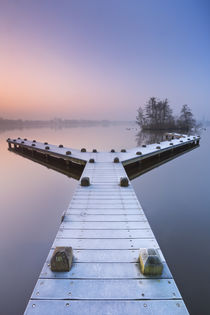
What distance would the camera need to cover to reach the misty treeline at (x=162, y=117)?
31459 millimetres

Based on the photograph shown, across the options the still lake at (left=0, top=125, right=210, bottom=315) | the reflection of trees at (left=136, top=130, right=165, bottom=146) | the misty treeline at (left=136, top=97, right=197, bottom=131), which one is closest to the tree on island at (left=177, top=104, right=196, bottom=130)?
the misty treeline at (left=136, top=97, right=197, bottom=131)

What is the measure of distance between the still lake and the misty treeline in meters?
27.0

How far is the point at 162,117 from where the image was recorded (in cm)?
3183

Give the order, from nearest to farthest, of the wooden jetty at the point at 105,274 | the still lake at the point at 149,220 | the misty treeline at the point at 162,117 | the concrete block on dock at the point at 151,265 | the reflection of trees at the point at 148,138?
1. the wooden jetty at the point at 105,274
2. the concrete block on dock at the point at 151,265
3. the still lake at the point at 149,220
4. the reflection of trees at the point at 148,138
5. the misty treeline at the point at 162,117

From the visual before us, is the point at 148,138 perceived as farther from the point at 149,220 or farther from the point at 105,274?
the point at 105,274

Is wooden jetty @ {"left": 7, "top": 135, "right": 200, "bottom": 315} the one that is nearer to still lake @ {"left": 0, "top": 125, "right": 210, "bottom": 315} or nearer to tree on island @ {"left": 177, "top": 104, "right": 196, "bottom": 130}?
still lake @ {"left": 0, "top": 125, "right": 210, "bottom": 315}

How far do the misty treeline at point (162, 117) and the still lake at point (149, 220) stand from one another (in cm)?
2698

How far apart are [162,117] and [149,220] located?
32079mm

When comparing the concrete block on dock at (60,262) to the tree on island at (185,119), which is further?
the tree on island at (185,119)

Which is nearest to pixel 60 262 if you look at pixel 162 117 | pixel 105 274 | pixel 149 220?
pixel 105 274

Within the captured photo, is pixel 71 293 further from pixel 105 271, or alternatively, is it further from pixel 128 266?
pixel 128 266

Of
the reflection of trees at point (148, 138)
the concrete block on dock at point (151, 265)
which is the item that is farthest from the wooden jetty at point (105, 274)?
the reflection of trees at point (148, 138)

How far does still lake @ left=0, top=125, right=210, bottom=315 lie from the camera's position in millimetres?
2361

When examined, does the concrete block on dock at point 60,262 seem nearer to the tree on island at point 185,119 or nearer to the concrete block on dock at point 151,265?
the concrete block on dock at point 151,265
